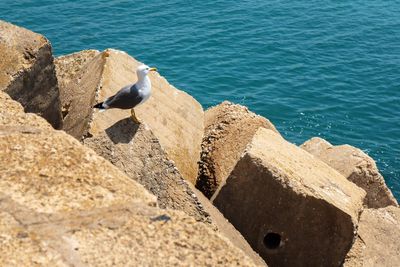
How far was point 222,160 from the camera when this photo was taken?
28.7 feet

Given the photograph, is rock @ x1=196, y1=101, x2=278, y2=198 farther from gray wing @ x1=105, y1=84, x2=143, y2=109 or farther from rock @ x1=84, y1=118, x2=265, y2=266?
rock @ x1=84, y1=118, x2=265, y2=266

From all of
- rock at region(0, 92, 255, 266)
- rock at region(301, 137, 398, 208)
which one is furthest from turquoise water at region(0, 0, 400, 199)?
rock at region(0, 92, 255, 266)

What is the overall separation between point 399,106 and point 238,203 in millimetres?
14145

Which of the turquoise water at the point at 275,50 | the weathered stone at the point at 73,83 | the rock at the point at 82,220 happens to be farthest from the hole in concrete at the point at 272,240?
the turquoise water at the point at 275,50

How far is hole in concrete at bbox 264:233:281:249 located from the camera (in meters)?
7.46

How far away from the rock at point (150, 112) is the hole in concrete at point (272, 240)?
1546 millimetres

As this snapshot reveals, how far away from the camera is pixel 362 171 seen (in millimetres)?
10609

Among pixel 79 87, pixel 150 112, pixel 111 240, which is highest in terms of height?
pixel 111 240

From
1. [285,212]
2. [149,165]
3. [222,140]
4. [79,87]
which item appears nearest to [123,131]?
[149,165]

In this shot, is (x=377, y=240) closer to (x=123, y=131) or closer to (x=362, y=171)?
(x=362, y=171)

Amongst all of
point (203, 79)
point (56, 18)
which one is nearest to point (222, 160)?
point (203, 79)

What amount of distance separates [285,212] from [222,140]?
2195mm

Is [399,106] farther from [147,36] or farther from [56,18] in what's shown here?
[56,18]

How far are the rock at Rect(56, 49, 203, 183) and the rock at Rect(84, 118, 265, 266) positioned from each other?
1.53 m
